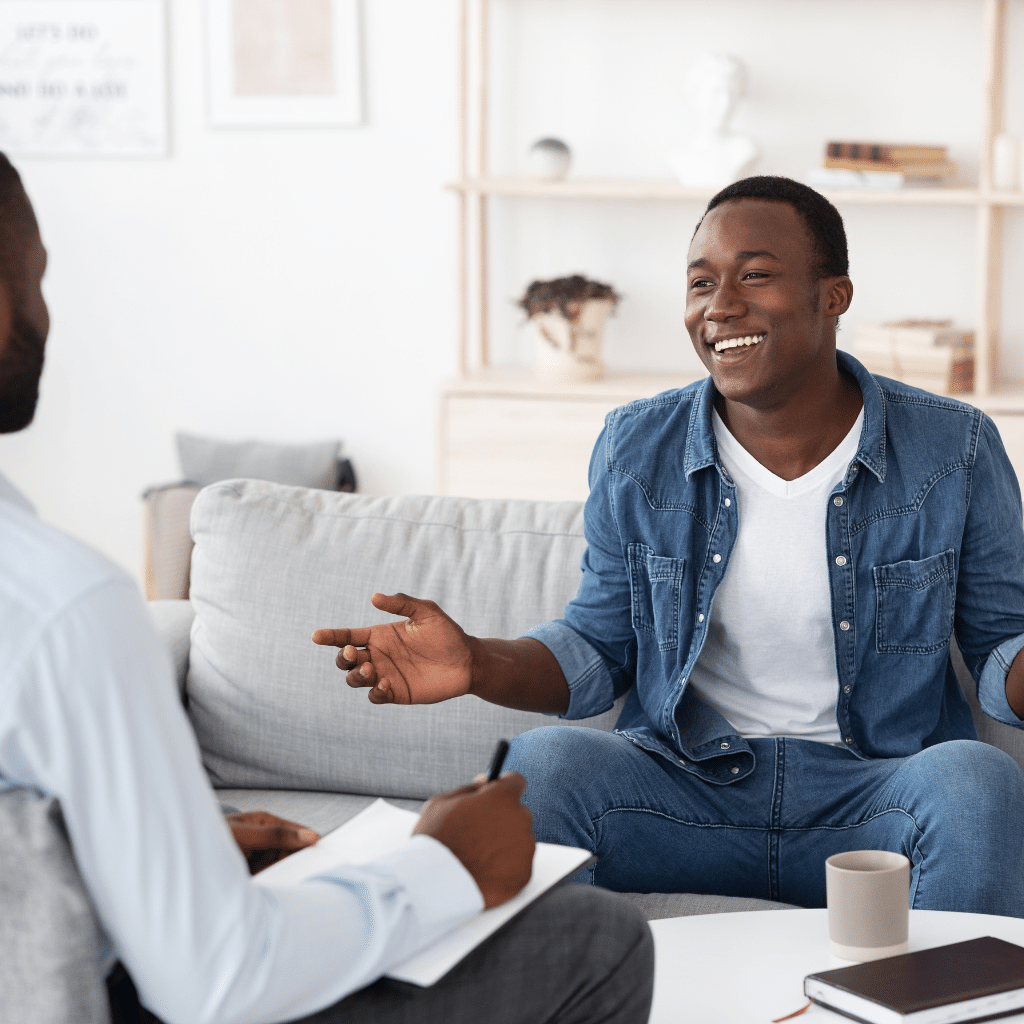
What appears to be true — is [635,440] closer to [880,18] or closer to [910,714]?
[910,714]

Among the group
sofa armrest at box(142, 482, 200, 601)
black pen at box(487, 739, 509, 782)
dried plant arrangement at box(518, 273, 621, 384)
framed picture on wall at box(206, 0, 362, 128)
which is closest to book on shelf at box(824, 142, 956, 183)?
dried plant arrangement at box(518, 273, 621, 384)

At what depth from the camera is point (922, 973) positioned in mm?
1019

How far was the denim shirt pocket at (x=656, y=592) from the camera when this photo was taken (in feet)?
5.28

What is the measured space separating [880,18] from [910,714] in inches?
86.6

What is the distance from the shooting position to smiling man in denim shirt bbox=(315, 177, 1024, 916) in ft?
4.90

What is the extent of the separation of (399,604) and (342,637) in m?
0.08

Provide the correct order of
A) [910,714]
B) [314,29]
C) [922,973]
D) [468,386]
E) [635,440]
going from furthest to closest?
[314,29], [468,386], [635,440], [910,714], [922,973]

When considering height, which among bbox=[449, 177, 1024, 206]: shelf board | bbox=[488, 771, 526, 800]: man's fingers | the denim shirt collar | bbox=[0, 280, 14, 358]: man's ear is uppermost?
bbox=[449, 177, 1024, 206]: shelf board

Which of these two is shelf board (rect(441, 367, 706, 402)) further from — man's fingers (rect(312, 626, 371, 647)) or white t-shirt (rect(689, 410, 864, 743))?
man's fingers (rect(312, 626, 371, 647))

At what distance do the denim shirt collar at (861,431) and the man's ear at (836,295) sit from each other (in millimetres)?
53

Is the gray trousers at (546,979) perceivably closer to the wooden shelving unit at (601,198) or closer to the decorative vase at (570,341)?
the wooden shelving unit at (601,198)

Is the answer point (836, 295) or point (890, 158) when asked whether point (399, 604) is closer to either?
point (836, 295)

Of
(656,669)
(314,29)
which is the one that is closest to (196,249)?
(314,29)

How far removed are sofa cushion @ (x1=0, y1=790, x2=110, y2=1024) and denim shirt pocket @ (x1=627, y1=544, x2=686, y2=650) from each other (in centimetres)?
98
